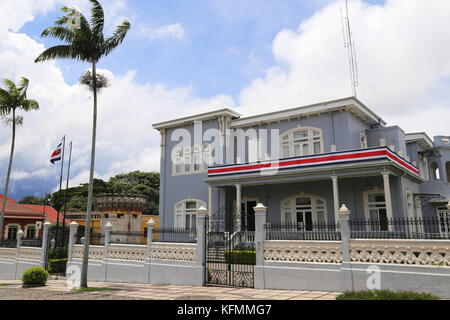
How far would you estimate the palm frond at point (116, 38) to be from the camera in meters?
13.1

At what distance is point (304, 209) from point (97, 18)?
42.3ft

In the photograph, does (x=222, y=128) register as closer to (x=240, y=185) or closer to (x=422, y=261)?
(x=240, y=185)

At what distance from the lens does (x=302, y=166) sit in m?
17.3

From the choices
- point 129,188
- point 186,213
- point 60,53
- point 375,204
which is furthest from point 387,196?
point 129,188

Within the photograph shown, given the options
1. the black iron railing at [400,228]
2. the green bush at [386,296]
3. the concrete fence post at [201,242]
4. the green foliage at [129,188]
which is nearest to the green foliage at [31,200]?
the green foliage at [129,188]

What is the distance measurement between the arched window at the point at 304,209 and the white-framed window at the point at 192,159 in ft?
17.2

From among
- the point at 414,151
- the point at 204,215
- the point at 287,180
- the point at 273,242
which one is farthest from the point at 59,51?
the point at 414,151

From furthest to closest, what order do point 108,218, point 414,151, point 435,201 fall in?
point 108,218 < point 414,151 < point 435,201

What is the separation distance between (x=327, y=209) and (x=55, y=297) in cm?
1279

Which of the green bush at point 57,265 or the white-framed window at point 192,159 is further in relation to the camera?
the white-framed window at point 192,159

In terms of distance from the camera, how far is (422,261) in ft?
27.0

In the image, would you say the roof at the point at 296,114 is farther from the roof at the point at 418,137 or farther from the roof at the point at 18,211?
the roof at the point at 18,211

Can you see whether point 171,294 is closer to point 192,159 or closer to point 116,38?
point 116,38

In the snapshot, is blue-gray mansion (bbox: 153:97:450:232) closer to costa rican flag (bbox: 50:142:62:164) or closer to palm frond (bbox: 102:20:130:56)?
costa rican flag (bbox: 50:142:62:164)
